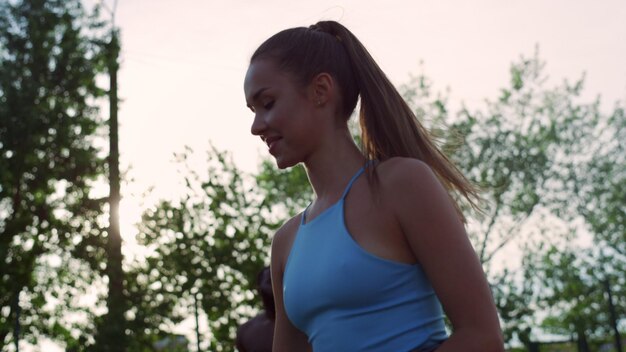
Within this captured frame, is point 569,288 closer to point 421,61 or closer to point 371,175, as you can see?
point 421,61

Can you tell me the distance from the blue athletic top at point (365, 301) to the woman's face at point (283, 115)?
0.76ft

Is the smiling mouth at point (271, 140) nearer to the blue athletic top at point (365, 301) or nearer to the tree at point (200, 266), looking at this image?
the blue athletic top at point (365, 301)

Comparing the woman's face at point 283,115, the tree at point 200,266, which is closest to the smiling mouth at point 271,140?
the woman's face at point 283,115

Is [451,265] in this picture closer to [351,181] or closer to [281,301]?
[351,181]

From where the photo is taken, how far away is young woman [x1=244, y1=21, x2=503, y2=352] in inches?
74.2

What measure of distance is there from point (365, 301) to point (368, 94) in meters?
0.51

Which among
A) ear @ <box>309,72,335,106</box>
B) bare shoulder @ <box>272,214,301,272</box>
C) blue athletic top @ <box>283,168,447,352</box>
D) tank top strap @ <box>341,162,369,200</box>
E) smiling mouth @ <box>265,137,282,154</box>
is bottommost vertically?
blue athletic top @ <box>283,168,447,352</box>

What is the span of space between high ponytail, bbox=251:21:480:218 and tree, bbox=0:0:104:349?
88.1 ft

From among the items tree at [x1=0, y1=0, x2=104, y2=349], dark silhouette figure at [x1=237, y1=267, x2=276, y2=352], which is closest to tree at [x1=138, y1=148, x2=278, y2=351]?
tree at [x1=0, y1=0, x2=104, y2=349]

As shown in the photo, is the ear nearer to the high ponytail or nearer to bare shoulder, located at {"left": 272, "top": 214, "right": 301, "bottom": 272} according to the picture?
the high ponytail

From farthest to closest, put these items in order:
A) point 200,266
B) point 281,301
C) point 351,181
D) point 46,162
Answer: point 46,162
point 200,266
point 281,301
point 351,181

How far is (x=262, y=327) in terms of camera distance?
4746 mm

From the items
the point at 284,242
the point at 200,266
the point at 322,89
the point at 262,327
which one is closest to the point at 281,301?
the point at 284,242

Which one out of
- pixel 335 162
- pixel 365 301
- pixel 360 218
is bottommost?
pixel 365 301
